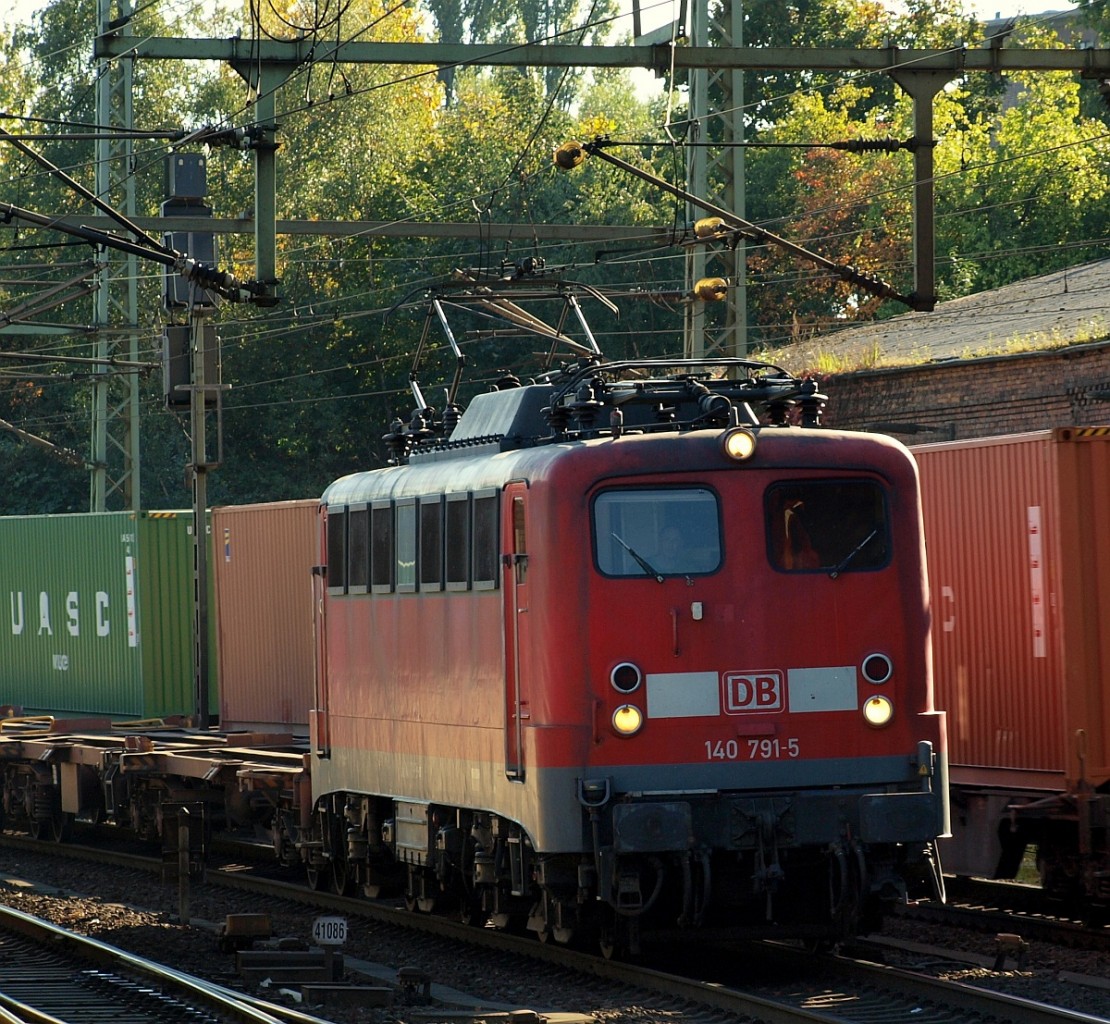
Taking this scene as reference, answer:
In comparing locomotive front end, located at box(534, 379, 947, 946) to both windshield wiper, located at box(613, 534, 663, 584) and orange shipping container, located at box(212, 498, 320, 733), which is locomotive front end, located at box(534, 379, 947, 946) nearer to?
windshield wiper, located at box(613, 534, 663, 584)

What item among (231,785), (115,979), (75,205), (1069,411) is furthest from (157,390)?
(115,979)

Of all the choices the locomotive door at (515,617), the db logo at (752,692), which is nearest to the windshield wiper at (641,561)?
the locomotive door at (515,617)

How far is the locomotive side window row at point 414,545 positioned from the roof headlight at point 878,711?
2106 mm

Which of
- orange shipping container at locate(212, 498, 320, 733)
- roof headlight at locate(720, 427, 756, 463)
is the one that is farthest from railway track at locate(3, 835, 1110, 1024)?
orange shipping container at locate(212, 498, 320, 733)

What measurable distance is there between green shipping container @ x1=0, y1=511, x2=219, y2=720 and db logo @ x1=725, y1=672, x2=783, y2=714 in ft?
41.1

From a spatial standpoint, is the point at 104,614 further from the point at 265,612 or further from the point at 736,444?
the point at 736,444

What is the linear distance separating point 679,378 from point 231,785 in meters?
6.16

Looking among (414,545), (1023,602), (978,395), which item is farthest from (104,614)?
(1023,602)

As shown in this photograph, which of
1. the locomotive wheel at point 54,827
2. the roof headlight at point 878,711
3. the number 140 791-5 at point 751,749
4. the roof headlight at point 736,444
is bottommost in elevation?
the locomotive wheel at point 54,827

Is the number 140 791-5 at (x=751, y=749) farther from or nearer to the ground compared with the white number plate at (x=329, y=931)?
farther from the ground

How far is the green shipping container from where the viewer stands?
77.5 ft

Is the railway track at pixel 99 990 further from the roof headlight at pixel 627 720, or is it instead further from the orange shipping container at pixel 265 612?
the orange shipping container at pixel 265 612

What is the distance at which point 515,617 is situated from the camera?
36.9 ft

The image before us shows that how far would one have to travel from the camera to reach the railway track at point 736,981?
32.5 ft
